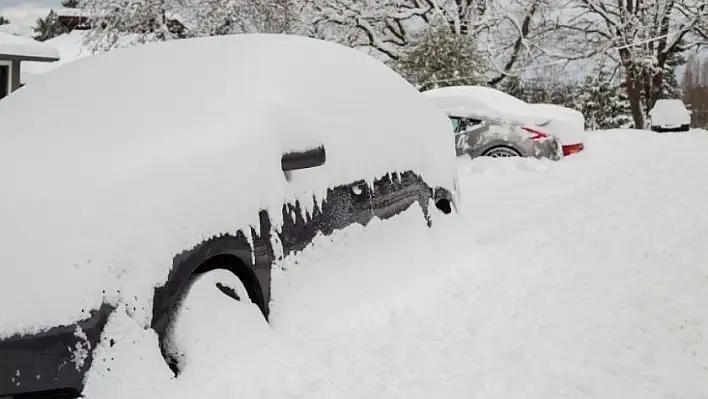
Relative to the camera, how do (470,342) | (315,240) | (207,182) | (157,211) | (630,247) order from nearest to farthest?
(157,211), (207,182), (470,342), (315,240), (630,247)

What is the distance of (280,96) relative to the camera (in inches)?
157

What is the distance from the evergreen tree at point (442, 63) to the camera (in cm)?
2070

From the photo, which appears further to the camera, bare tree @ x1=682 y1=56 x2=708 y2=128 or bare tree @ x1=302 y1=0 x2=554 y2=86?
bare tree @ x1=682 y1=56 x2=708 y2=128

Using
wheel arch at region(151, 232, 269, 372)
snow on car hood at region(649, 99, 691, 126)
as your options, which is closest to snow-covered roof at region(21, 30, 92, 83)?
snow on car hood at region(649, 99, 691, 126)

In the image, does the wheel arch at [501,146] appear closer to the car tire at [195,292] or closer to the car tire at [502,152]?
the car tire at [502,152]

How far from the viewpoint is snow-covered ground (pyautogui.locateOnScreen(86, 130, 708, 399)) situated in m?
3.22

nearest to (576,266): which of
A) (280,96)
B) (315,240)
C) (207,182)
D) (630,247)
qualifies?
(630,247)

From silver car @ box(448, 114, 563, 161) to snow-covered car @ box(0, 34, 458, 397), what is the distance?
666 cm

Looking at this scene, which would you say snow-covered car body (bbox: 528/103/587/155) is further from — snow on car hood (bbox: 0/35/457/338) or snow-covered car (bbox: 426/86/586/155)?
snow on car hood (bbox: 0/35/457/338)

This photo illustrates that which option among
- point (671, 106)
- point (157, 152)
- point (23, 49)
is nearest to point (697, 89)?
point (671, 106)

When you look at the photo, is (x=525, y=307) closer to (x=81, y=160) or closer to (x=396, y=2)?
(x=81, y=160)

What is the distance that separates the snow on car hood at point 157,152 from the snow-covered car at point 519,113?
6.93 m

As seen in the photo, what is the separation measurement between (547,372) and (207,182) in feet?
5.47

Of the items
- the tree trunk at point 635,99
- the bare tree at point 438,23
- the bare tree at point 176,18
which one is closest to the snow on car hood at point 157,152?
the bare tree at point 176,18
